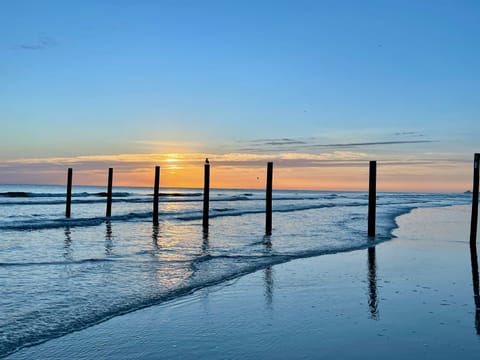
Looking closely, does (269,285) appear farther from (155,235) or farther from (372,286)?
(155,235)

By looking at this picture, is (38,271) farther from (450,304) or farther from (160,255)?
(450,304)

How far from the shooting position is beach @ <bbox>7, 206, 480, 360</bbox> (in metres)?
5.21

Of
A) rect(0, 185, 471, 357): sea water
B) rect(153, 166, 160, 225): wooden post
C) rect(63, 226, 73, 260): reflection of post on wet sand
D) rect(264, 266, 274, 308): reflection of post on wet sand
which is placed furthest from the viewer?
rect(153, 166, 160, 225): wooden post

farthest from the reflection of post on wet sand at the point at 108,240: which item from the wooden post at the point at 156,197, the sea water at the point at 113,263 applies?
the wooden post at the point at 156,197

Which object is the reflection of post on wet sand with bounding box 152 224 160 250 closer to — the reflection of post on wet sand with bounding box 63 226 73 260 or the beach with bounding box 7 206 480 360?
the reflection of post on wet sand with bounding box 63 226 73 260

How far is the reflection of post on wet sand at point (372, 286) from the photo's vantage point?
22.5ft

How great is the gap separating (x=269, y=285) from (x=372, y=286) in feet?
6.11

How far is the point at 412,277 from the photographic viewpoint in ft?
31.0

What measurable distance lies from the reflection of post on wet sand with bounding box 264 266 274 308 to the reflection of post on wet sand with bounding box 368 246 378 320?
4.98 ft

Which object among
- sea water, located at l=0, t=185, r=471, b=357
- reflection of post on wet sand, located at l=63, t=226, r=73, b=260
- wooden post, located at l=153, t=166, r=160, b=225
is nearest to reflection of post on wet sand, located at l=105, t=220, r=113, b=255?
sea water, located at l=0, t=185, r=471, b=357

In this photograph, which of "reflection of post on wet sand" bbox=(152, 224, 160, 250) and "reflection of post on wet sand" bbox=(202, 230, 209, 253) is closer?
"reflection of post on wet sand" bbox=(202, 230, 209, 253)

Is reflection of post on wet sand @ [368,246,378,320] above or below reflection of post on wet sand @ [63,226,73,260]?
above

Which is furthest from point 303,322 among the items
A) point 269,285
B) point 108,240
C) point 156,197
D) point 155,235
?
point 156,197

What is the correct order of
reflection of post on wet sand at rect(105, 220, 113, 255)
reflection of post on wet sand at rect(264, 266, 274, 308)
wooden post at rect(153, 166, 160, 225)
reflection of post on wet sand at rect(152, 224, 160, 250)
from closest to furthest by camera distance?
reflection of post on wet sand at rect(264, 266, 274, 308), reflection of post on wet sand at rect(105, 220, 113, 255), reflection of post on wet sand at rect(152, 224, 160, 250), wooden post at rect(153, 166, 160, 225)
